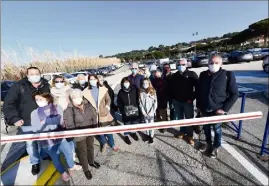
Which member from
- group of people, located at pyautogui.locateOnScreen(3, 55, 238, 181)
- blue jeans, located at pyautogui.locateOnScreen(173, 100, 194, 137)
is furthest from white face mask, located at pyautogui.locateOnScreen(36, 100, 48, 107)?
blue jeans, located at pyautogui.locateOnScreen(173, 100, 194, 137)

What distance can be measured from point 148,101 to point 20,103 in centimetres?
259

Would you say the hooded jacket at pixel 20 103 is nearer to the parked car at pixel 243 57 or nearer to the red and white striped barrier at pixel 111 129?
the red and white striped barrier at pixel 111 129

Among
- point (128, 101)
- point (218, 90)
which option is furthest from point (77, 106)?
point (218, 90)

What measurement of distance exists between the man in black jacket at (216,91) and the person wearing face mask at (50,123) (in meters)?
2.66

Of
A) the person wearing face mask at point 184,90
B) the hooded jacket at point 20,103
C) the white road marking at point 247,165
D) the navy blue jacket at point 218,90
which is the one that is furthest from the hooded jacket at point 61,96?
the white road marking at point 247,165

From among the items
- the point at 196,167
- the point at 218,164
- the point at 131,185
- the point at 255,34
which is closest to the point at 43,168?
the point at 131,185

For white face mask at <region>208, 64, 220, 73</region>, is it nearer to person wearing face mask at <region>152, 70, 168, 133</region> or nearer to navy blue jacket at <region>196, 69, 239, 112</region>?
navy blue jacket at <region>196, 69, 239, 112</region>

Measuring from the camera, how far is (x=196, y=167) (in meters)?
3.09

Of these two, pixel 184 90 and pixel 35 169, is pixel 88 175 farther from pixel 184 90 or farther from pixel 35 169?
pixel 184 90

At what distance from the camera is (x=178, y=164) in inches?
127

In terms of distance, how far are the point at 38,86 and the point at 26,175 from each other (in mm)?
1661

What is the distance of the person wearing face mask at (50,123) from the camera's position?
2924mm

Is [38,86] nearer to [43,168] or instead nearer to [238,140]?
[43,168]

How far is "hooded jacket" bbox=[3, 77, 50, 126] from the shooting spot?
3.09 meters
